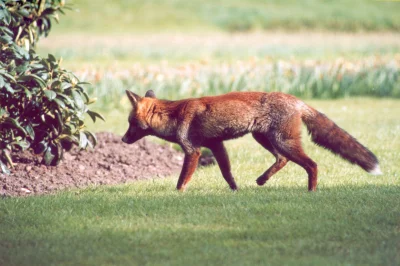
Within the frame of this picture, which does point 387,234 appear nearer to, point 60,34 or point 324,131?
point 324,131

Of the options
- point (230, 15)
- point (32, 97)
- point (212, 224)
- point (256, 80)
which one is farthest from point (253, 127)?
point (230, 15)

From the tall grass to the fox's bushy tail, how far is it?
6.96m

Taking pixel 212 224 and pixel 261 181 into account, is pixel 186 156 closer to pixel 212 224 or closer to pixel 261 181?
pixel 261 181

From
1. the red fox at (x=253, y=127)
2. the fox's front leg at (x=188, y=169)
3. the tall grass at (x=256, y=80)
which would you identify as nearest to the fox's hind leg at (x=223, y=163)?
the red fox at (x=253, y=127)

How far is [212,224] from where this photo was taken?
6094mm

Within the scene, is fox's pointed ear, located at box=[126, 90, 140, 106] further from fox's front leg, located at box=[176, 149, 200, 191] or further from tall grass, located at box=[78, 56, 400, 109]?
tall grass, located at box=[78, 56, 400, 109]

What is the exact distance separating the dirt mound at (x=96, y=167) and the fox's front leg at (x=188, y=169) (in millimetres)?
1220

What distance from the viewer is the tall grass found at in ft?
→ 47.9

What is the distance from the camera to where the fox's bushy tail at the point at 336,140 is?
7.43 meters

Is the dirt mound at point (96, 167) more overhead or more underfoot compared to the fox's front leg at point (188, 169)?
more underfoot

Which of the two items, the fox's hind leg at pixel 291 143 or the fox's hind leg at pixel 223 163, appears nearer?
the fox's hind leg at pixel 291 143

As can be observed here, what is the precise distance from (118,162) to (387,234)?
4.40m

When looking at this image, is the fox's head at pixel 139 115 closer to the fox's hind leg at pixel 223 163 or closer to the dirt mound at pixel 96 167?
the fox's hind leg at pixel 223 163

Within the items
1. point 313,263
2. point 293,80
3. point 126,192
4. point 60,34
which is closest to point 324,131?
point 126,192
